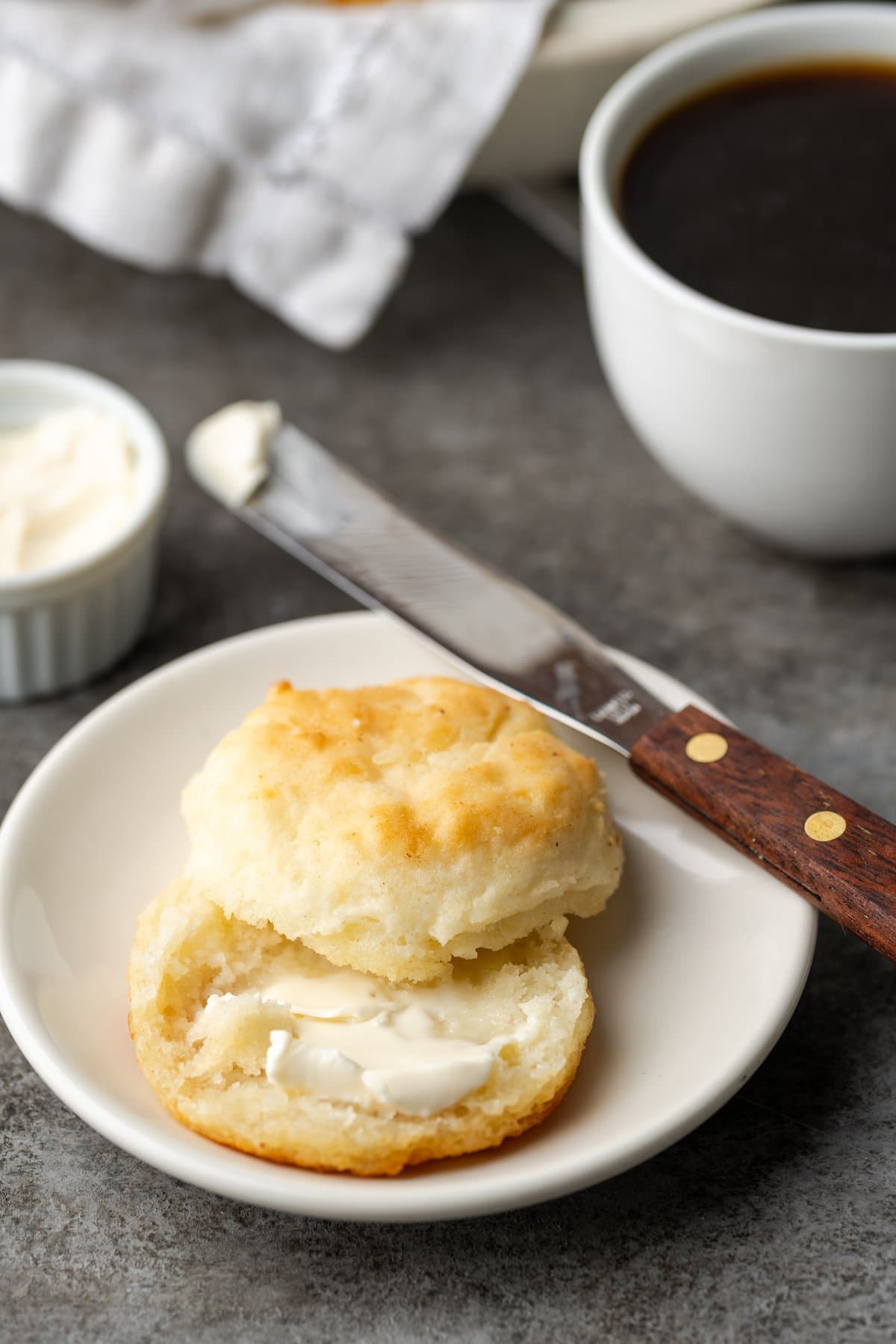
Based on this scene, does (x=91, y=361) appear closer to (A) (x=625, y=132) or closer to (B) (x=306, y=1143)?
(A) (x=625, y=132)

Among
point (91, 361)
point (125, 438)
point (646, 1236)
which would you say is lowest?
point (91, 361)

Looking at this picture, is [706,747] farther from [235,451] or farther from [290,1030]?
[235,451]

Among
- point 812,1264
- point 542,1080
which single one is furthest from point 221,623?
point 812,1264

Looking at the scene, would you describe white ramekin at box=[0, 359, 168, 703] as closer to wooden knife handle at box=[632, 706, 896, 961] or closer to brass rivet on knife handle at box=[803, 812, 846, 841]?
wooden knife handle at box=[632, 706, 896, 961]

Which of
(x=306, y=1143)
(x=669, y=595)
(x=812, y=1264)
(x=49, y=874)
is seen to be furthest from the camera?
(x=669, y=595)

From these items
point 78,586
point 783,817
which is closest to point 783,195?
point 783,817
